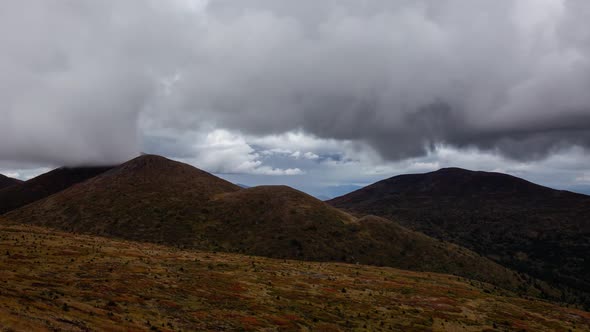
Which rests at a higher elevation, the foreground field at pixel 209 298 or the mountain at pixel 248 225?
the mountain at pixel 248 225

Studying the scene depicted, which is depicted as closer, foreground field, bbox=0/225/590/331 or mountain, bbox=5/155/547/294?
foreground field, bbox=0/225/590/331

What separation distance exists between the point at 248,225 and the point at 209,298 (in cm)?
9388

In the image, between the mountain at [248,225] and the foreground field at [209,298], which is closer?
the foreground field at [209,298]

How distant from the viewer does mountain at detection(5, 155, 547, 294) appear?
120 metres

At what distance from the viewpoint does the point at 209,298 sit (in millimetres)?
44000

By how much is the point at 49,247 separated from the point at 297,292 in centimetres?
4176

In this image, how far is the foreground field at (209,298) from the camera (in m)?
30.8

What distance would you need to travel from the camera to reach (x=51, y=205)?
158000 millimetres

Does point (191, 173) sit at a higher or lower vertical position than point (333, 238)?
higher

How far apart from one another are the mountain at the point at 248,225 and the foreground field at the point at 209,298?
46.1 metres

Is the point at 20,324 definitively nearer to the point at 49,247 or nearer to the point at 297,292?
the point at 297,292

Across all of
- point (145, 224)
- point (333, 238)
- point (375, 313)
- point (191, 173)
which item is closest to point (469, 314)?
point (375, 313)

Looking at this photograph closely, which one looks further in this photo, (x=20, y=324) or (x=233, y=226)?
(x=233, y=226)

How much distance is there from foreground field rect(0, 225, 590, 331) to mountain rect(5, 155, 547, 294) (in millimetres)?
46072
